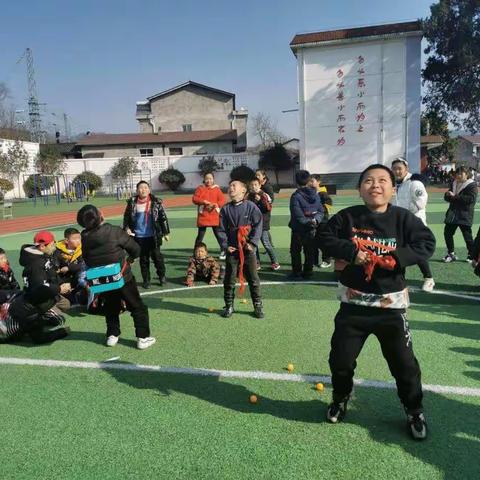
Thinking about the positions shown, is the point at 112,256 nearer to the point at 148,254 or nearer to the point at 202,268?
the point at 148,254

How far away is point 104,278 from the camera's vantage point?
5.10 m

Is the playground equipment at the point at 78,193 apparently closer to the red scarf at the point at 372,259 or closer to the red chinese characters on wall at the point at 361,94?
the red chinese characters on wall at the point at 361,94

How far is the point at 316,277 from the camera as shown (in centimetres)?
862

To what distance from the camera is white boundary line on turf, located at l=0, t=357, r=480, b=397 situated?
405 centimetres

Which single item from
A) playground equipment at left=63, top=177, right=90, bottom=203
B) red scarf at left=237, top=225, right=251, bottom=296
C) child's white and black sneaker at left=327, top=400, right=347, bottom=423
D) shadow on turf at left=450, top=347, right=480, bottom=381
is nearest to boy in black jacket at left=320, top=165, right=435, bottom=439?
child's white and black sneaker at left=327, top=400, right=347, bottom=423

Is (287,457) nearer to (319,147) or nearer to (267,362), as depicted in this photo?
(267,362)

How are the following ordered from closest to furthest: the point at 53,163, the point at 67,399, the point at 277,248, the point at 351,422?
the point at 351,422
the point at 67,399
the point at 277,248
the point at 53,163

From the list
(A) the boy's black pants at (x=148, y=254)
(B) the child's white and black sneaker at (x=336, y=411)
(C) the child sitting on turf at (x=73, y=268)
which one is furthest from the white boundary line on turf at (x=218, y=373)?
(A) the boy's black pants at (x=148, y=254)

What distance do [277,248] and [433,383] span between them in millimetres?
7684

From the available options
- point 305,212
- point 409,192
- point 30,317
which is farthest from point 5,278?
point 409,192

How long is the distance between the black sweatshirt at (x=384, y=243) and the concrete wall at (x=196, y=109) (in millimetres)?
56316

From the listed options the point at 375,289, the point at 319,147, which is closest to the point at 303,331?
the point at 375,289

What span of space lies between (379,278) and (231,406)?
1686mm

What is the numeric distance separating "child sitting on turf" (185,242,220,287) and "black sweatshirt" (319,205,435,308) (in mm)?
5325
